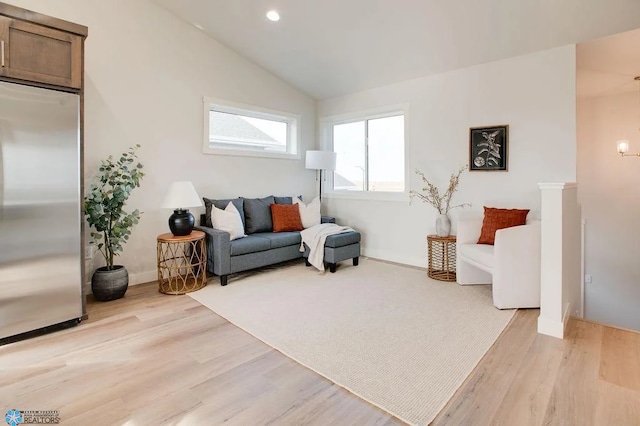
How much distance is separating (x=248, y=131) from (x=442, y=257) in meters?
3.24

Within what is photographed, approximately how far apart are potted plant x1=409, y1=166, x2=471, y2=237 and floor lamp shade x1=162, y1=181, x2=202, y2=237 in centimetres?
284

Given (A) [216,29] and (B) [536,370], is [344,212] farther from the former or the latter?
(B) [536,370]

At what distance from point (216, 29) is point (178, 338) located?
364cm

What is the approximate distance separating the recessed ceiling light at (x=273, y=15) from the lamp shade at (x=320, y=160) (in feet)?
6.22

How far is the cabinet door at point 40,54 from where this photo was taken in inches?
89.9

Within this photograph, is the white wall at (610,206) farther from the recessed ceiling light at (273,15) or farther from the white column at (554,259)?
the recessed ceiling light at (273,15)

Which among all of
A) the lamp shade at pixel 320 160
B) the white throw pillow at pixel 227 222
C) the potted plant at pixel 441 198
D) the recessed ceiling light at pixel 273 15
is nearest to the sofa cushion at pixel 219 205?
the white throw pillow at pixel 227 222

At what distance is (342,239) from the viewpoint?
4207 mm

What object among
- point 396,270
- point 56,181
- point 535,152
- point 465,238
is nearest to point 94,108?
point 56,181

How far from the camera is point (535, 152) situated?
3598 millimetres

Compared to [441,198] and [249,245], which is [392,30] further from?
[249,245]

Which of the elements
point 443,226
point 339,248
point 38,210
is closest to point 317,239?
point 339,248

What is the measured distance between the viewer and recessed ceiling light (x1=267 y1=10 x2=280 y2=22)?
11.9 ft

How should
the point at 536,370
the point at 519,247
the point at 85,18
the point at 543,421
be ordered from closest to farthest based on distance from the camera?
the point at 543,421 < the point at 536,370 < the point at 519,247 < the point at 85,18
